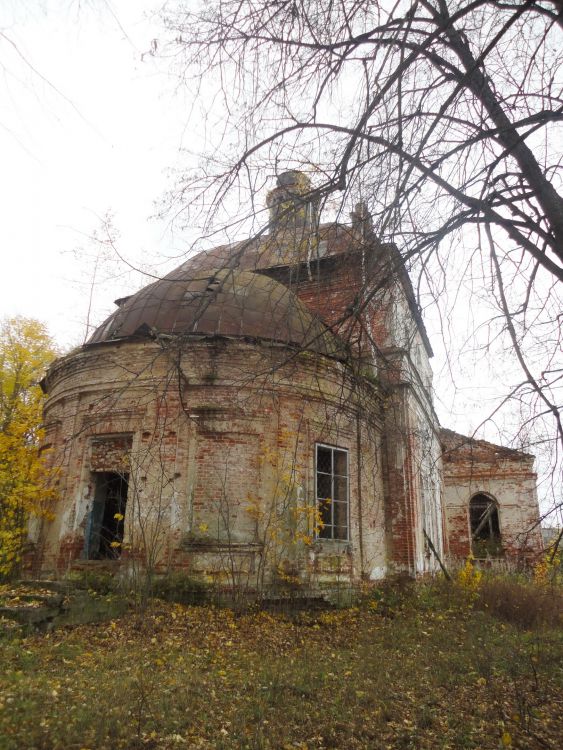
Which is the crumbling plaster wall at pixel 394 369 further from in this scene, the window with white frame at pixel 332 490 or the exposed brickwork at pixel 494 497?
the exposed brickwork at pixel 494 497

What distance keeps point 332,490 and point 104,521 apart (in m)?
4.44

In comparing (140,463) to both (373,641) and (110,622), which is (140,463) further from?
(373,641)

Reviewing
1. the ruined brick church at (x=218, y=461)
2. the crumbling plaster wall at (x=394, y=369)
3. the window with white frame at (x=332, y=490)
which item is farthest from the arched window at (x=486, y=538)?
the window with white frame at (x=332, y=490)

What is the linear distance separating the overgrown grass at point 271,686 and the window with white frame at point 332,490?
87.0 inches

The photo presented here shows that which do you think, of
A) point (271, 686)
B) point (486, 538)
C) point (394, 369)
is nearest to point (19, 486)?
point (271, 686)

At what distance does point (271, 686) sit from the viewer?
17.7ft

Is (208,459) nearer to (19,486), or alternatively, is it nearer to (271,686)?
(19,486)

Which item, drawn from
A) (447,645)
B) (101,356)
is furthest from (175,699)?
(101,356)

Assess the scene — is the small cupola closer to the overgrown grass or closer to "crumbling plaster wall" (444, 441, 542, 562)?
the overgrown grass

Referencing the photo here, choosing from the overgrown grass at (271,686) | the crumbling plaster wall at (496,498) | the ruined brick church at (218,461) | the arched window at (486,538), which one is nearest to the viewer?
the overgrown grass at (271,686)

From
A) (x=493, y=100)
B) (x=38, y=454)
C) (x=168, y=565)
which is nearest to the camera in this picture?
(x=493, y=100)

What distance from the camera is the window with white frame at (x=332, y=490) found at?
1055cm

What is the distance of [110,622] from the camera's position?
7691mm

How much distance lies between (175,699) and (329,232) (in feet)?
14.1
